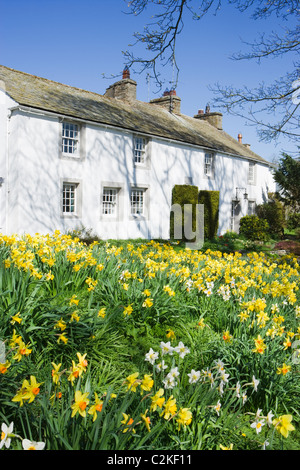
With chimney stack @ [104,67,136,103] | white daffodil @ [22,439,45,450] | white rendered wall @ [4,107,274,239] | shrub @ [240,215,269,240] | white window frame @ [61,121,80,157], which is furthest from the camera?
shrub @ [240,215,269,240]

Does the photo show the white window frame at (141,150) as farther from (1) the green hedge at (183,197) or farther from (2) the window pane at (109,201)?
(1) the green hedge at (183,197)

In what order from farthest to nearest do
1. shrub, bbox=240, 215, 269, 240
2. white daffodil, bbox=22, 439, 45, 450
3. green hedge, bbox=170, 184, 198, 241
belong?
shrub, bbox=240, 215, 269, 240, green hedge, bbox=170, 184, 198, 241, white daffodil, bbox=22, 439, 45, 450

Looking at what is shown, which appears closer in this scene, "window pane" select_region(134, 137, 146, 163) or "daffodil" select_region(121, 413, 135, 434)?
"daffodil" select_region(121, 413, 135, 434)

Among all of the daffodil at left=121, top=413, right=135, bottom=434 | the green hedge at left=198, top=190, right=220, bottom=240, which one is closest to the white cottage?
the green hedge at left=198, top=190, right=220, bottom=240

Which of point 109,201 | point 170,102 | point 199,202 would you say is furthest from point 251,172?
point 109,201

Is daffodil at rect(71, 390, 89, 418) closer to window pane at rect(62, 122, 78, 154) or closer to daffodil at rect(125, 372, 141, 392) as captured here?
daffodil at rect(125, 372, 141, 392)

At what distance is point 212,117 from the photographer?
105 ft

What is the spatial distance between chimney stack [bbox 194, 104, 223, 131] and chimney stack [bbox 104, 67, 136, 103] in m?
10.6

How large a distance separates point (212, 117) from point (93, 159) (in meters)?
17.6

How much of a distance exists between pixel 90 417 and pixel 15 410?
548 millimetres

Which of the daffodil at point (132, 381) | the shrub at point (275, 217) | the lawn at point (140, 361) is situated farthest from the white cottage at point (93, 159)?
the daffodil at point (132, 381)

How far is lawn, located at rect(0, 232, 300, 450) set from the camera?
243 centimetres

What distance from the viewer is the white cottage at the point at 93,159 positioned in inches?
587
